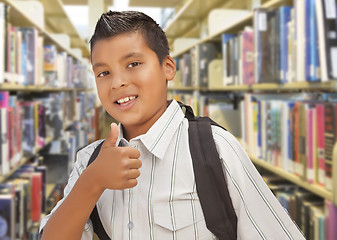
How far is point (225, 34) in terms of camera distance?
240cm

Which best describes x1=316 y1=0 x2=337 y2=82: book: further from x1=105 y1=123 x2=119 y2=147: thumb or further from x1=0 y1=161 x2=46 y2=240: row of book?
x1=0 y1=161 x2=46 y2=240: row of book

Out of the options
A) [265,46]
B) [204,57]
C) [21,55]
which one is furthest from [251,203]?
[204,57]

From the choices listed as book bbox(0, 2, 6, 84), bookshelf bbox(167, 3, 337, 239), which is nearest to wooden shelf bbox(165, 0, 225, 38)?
bookshelf bbox(167, 3, 337, 239)

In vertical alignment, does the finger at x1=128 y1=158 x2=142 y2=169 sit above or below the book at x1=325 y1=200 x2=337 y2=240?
above

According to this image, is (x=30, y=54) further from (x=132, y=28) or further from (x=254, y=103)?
(x=132, y=28)

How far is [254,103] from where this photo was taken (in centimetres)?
183

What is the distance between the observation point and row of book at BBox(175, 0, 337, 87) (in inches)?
46.0

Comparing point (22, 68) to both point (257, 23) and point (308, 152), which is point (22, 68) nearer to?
point (257, 23)

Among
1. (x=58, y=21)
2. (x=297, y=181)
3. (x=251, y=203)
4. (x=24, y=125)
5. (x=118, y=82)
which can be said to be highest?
(x=58, y=21)

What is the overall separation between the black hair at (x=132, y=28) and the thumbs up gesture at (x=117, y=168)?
0.22 m

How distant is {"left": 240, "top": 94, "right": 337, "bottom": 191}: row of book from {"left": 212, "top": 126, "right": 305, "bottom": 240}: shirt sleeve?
631mm

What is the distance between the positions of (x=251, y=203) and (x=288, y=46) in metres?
1.00

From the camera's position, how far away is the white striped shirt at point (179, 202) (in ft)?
2.09

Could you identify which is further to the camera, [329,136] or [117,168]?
[329,136]
